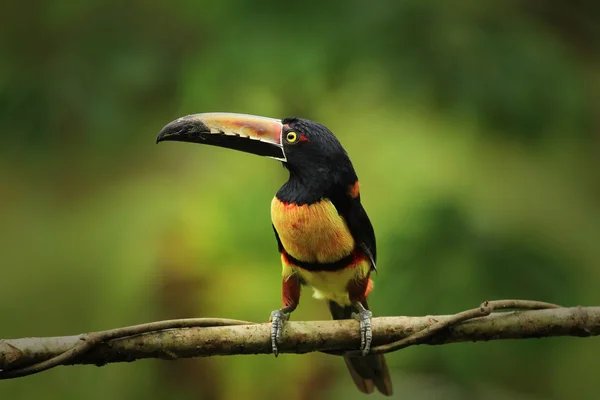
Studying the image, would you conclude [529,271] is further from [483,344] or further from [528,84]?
[528,84]

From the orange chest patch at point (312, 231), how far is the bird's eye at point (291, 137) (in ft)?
0.40

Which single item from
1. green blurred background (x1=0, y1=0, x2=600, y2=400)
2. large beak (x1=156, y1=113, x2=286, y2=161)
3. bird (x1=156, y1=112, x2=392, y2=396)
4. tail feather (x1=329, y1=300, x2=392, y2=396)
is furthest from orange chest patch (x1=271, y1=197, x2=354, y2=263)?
green blurred background (x1=0, y1=0, x2=600, y2=400)

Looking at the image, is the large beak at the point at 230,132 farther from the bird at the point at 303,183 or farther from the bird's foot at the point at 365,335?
the bird's foot at the point at 365,335

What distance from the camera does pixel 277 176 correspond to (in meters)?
2.46

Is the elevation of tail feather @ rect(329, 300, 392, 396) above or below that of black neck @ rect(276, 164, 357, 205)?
below

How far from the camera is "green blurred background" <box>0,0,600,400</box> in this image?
240cm

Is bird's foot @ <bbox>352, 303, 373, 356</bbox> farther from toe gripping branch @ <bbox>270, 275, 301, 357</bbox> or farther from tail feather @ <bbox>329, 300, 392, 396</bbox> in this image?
tail feather @ <bbox>329, 300, 392, 396</bbox>

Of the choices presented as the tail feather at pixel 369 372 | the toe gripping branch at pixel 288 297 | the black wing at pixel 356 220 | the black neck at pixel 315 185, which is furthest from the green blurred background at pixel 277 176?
the black neck at pixel 315 185

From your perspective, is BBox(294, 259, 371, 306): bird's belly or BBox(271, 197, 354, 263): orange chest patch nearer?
BBox(271, 197, 354, 263): orange chest patch

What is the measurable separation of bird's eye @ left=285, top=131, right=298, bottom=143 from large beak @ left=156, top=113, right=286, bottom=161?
2cm

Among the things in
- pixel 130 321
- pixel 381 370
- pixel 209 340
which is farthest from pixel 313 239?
pixel 130 321

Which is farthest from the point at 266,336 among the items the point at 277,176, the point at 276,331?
the point at 277,176

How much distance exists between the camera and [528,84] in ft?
8.61

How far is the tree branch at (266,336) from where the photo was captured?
124 centimetres
